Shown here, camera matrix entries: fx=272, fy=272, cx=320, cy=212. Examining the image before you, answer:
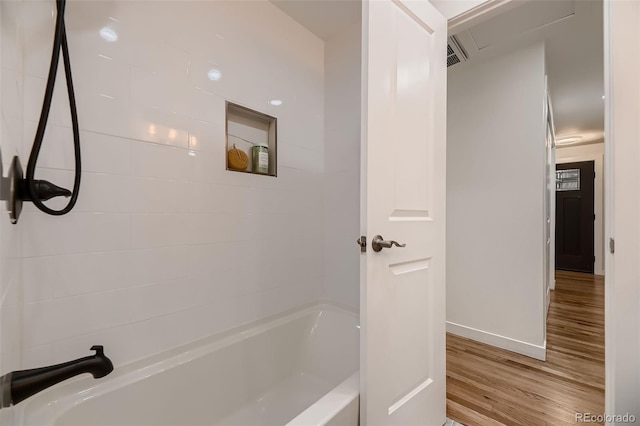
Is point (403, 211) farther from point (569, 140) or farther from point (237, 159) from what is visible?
point (569, 140)

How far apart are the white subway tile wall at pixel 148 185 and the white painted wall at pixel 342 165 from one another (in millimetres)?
328

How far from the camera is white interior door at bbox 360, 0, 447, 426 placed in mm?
1047

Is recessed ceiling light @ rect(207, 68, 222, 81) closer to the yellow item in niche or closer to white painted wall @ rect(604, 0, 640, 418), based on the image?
the yellow item in niche

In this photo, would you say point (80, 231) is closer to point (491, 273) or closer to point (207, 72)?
point (207, 72)

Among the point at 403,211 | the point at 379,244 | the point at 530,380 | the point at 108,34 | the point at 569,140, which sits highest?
the point at 569,140

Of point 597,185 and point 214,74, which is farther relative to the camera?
point 597,185

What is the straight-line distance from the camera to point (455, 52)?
226 centimetres

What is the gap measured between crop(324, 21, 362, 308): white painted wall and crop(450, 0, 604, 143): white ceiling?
0.89m

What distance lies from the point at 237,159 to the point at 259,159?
0.50 feet

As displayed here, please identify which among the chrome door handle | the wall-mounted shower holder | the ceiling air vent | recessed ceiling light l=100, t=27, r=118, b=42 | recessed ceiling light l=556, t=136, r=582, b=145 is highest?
the ceiling air vent

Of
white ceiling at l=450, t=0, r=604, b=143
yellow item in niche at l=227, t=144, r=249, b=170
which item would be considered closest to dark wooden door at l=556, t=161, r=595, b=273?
white ceiling at l=450, t=0, r=604, b=143

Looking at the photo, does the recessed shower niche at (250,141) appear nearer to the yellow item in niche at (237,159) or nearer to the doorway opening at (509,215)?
the yellow item in niche at (237,159)

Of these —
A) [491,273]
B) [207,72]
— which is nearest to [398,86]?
[207,72]

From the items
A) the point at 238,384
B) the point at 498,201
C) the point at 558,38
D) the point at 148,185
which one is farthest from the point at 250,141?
the point at 558,38
